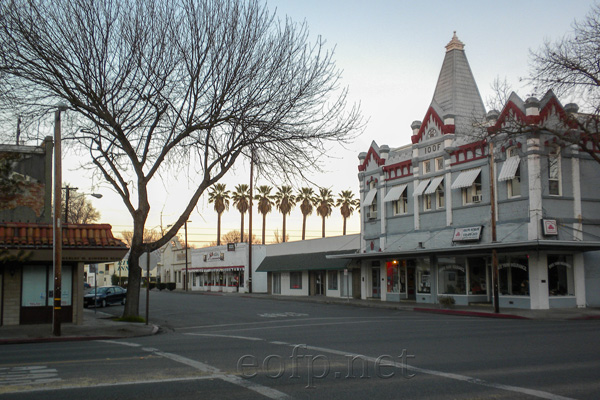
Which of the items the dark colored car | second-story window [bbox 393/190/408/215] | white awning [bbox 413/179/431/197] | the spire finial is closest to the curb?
white awning [bbox 413/179/431/197]

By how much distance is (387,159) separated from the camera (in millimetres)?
40688

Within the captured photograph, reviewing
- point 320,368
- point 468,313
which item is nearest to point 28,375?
point 320,368

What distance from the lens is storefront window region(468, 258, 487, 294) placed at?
1291 inches

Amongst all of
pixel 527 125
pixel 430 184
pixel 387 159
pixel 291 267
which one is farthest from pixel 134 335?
pixel 291 267

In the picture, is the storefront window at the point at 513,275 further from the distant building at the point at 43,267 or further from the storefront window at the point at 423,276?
the distant building at the point at 43,267

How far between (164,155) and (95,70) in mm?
4386

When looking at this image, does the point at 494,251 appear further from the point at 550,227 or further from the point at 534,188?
the point at 534,188

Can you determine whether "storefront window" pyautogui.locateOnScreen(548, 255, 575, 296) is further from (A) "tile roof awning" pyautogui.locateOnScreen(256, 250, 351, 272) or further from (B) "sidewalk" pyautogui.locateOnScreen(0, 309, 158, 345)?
(B) "sidewalk" pyautogui.locateOnScreen(0, 309, 158, 345)

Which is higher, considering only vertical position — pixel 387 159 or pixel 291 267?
pixel 387 159

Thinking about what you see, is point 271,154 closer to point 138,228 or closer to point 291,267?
point 138,228

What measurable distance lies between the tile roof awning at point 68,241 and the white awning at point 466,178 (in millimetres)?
18686

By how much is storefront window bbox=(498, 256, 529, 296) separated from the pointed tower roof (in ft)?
31.0

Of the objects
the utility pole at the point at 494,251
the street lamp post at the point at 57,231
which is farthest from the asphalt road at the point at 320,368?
the utility pole at the point at 494,251

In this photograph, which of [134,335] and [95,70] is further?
[95,70]
